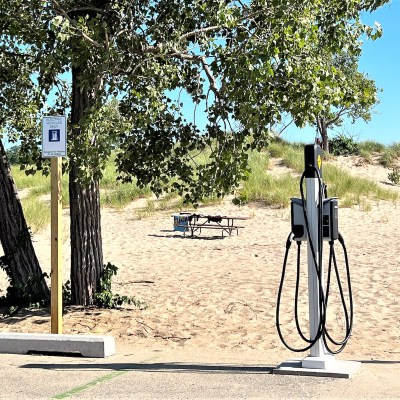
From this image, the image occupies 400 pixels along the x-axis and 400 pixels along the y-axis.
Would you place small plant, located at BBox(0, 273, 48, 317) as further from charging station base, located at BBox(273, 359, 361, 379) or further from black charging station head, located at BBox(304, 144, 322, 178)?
black charging station head, located at BBox(304, 144, 322, 178)

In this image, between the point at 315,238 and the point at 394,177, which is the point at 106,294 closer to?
the point at 315,238

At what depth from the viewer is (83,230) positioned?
→ 9992 millimetres

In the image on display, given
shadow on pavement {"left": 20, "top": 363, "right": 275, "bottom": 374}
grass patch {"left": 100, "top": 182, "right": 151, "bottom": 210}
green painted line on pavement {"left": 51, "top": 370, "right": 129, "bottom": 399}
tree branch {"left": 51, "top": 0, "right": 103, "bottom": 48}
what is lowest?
shadow on pavement {"left": 20, "top": 363, "right": 275, "bottom": 374}

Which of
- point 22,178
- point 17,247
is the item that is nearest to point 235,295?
point 17,247

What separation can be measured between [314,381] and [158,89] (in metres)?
4.35

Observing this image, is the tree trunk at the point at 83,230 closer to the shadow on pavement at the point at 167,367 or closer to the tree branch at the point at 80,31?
the tree branch at the point at 80,31

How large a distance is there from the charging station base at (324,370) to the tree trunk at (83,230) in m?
4.06

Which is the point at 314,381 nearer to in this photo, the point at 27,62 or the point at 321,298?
the point at 321,298

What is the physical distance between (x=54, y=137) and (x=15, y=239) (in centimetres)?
306

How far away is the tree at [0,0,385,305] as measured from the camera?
27.3 ft

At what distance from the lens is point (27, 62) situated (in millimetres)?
11414

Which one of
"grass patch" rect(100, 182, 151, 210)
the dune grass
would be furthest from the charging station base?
"grass patch" rect(100, 182, 151, 210)

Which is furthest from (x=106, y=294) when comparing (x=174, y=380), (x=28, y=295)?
(x=174, y=380)

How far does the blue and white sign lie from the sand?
240 centimetres
